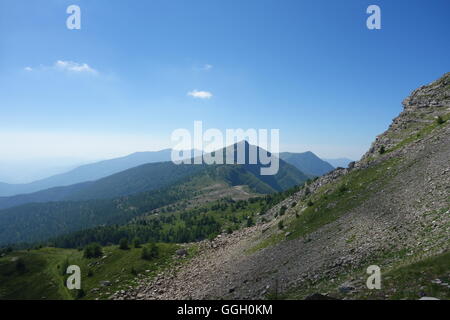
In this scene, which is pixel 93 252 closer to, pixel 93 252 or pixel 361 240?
pixel 93 252

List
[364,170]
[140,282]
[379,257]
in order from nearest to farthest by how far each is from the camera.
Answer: [379,257] → [364,170] → [140,282]

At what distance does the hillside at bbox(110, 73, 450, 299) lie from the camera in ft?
66.5

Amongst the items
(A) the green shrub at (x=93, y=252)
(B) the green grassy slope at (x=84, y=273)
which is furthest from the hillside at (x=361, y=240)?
(A) the green shrub at (x=93, y=252)

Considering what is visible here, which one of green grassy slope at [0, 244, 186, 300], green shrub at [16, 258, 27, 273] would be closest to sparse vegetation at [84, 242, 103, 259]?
green grassy slope at [0, 244, 186, 300]

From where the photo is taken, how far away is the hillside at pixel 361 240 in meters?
20.3

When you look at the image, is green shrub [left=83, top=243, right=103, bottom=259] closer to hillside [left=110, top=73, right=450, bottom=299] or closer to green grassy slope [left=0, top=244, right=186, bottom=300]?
green grassy slope [left=0, top=244, right=186, bottom=300]

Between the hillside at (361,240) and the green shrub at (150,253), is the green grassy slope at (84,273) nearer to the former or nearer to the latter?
the green shrub at (150,253)

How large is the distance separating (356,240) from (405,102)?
2200 inches

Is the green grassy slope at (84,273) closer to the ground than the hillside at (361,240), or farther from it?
closer to the ground

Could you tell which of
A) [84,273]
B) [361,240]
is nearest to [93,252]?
[84,273]
